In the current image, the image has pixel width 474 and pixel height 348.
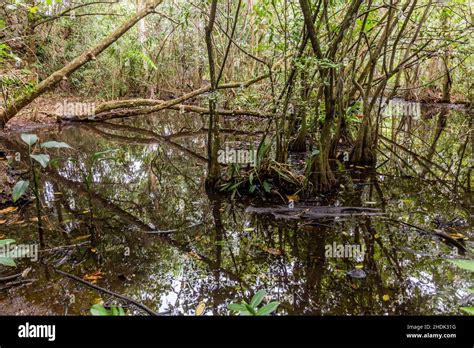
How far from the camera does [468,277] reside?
3.17 metres

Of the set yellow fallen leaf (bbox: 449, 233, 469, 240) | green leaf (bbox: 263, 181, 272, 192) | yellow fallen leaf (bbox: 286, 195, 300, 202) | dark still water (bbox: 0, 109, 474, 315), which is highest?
green leaf (bbox: 263, 181, 272, 192)

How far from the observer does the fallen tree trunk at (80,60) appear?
745 cm

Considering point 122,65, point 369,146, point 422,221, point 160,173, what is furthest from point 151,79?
point 422,221

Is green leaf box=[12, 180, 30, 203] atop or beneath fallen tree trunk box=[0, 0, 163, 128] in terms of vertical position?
beneath

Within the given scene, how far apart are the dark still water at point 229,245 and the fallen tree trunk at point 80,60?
2.54m

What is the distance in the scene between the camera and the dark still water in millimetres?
2877

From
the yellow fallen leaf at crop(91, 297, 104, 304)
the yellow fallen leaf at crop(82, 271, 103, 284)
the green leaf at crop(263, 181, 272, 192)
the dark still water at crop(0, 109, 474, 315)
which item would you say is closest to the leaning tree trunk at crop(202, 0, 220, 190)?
the dark still water at crop(0, 109, 474, 315)

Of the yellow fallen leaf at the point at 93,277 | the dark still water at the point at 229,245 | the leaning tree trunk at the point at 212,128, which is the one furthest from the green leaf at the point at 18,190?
the leaning tree trunk at the point at 212,128

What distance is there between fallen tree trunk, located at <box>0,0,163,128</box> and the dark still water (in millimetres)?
2541

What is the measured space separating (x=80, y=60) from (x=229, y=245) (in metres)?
6.52

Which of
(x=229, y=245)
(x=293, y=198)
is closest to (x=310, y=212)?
(x=293, y=198)

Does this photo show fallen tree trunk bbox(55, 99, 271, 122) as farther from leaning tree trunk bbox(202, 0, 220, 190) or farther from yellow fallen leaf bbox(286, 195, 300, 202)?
yellow fallen leaf bbox(286, 195, 300, 202)

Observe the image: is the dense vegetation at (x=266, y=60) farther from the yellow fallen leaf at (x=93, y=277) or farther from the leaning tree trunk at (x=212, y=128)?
the yellow fallen leaf at (x=93, y=277)
